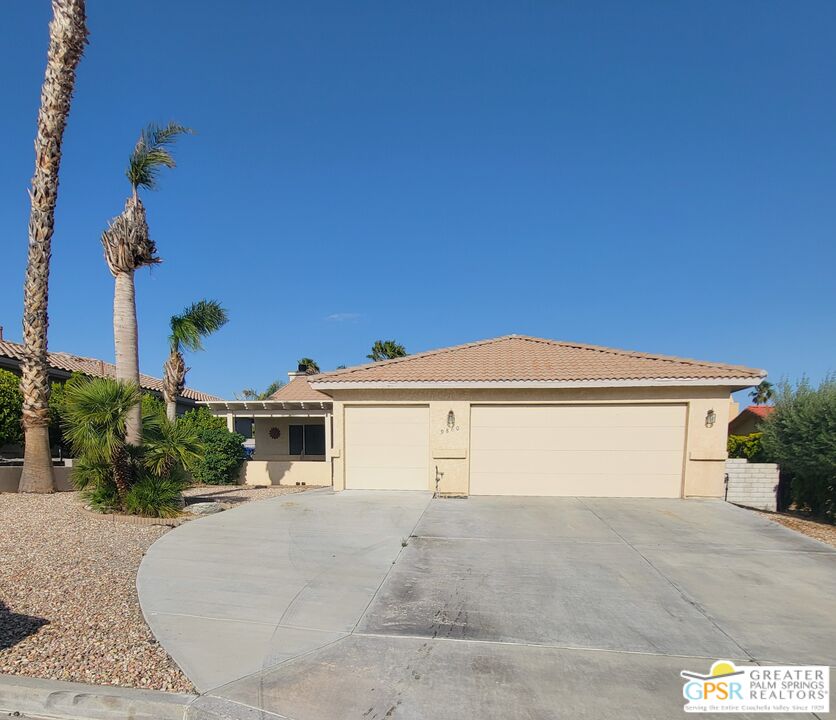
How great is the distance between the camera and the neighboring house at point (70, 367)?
603 inches

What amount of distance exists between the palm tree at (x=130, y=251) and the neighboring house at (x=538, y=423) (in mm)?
4133

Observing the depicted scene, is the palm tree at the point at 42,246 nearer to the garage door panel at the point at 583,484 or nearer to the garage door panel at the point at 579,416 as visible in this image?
the garage door panel at the point at 579,416

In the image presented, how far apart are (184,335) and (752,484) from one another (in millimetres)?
15924

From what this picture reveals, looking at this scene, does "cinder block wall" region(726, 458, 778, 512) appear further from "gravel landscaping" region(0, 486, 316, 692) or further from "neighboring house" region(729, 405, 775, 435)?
"neighboring house" region(729, 405, 775, 435)

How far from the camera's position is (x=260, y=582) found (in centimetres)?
545

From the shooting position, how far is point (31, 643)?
12.8 ft

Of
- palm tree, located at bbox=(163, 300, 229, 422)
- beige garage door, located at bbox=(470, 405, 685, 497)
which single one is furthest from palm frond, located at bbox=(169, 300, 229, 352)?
beige garage door, located at bbox=(470, 405, 685, 497)

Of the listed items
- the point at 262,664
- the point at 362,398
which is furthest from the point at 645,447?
the point at 262,664

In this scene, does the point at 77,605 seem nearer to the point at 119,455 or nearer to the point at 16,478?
the point at 119,455

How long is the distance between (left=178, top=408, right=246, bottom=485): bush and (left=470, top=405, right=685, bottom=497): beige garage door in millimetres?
8569

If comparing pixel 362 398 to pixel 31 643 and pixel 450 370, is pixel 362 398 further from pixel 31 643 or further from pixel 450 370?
pixel 31 643

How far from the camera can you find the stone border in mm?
3121

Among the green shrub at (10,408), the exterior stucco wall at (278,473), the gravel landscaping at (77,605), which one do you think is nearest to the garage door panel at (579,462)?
the exterior stucco wall at (278,473)

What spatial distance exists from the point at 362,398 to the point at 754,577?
8635 millimetres
